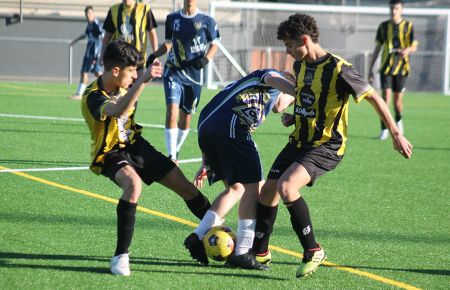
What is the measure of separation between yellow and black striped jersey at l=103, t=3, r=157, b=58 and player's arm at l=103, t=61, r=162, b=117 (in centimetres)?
635

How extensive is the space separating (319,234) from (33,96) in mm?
14837

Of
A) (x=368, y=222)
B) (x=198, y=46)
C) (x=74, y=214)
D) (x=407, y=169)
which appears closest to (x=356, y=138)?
(x=407, y=169)

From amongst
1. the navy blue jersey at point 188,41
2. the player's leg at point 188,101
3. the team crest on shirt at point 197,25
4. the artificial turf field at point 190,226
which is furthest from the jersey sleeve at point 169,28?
the artificial turf field at point 190,226

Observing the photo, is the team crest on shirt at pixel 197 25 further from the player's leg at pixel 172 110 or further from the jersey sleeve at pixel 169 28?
the player's leg at pixel 172 110

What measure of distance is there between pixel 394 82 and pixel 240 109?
971 cm

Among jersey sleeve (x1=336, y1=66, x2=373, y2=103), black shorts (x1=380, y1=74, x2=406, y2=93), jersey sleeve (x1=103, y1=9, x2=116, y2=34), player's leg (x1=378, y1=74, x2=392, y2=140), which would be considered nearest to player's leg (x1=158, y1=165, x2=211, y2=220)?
jersey sleeve (x1=336, y1=66, x2=373, y2=103)

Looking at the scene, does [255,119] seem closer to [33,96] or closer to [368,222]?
[368,222]

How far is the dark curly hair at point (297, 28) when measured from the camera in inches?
229

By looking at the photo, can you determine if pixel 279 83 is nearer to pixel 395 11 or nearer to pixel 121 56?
pixel 121 56

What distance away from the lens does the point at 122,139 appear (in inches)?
233

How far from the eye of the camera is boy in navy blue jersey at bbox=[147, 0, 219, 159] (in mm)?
10789

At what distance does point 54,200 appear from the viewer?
7898 millimetres

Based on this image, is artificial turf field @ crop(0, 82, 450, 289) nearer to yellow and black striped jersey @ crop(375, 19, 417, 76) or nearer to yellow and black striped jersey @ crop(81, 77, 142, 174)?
yellow and black striped jersey @ crop(81, 77, 142, 174)

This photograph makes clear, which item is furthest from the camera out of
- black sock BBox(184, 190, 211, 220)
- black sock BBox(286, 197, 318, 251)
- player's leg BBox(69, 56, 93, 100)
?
player's leg BBox(69, 56, 93, 100)
